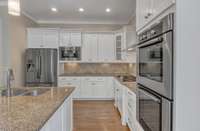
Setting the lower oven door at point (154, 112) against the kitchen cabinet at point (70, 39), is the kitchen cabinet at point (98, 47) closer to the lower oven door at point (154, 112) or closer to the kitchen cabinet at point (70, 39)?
the kitchen cabinet at point (70, 39)

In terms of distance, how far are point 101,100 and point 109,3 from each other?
3.32 m

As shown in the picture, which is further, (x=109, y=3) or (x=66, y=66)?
(x=66, y=66)

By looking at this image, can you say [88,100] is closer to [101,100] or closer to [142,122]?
[101,100]

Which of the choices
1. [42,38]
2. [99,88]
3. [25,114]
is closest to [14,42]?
[42,38]

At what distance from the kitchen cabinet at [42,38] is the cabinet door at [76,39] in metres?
0.59

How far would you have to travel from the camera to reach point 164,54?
160 cm

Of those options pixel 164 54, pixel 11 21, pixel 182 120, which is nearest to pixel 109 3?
pixel 11 21

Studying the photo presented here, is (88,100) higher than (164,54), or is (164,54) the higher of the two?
(164,54)

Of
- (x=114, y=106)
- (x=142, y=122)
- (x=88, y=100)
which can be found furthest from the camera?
(x=88, y=100)

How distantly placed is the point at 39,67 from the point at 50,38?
1.17 metres

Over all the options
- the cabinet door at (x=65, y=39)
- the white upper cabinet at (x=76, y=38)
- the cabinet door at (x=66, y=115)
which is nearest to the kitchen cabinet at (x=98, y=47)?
the white upper cabinet at (x=76, y=38)

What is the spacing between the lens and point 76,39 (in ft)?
24.5

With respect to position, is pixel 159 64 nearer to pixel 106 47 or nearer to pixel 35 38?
pixel 106 47

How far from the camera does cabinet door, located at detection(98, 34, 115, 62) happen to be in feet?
24.6
